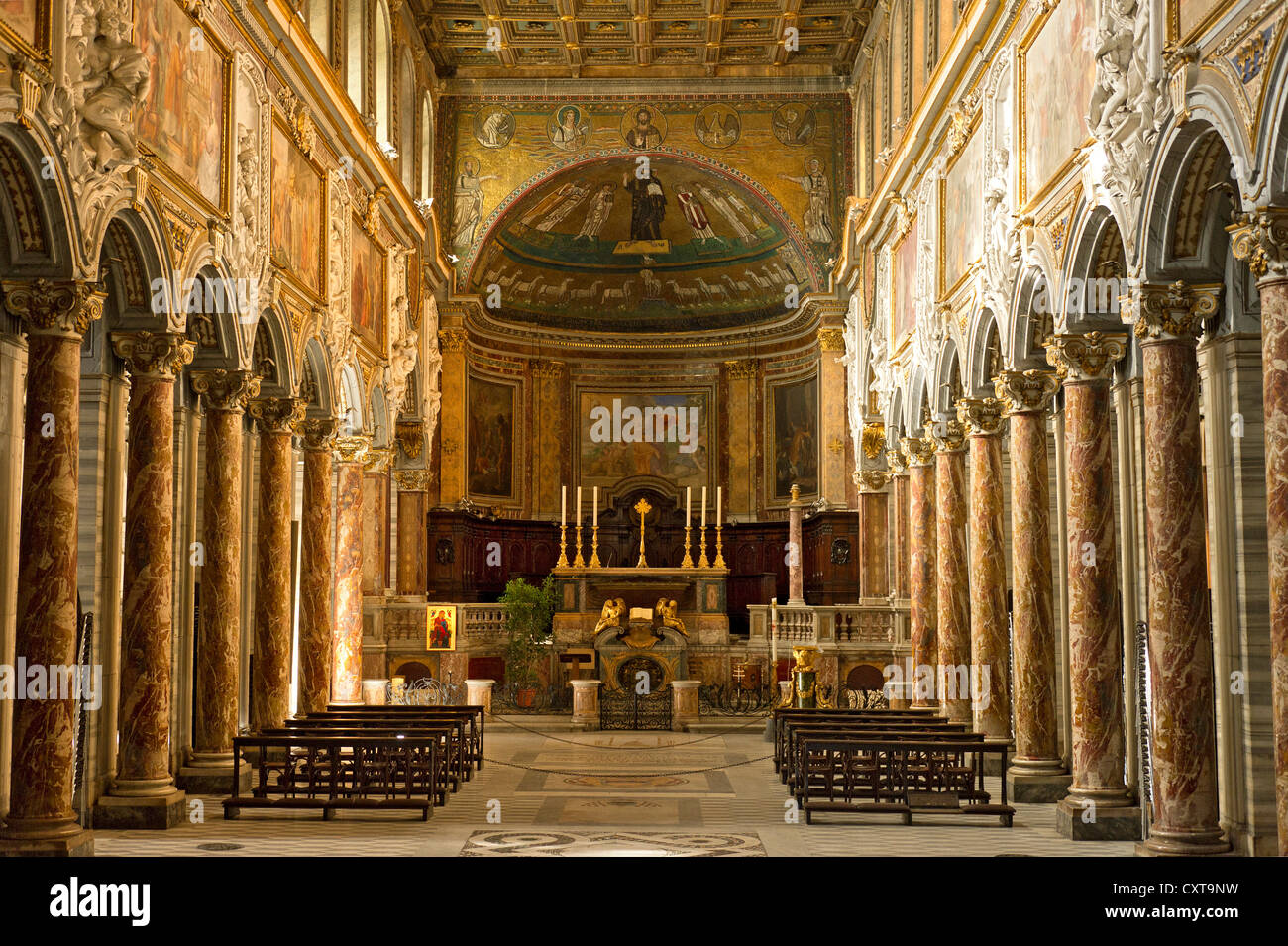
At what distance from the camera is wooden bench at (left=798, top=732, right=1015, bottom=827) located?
1645 centimetres

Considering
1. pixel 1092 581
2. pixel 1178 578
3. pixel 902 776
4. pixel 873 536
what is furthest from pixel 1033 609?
pixel 873 536

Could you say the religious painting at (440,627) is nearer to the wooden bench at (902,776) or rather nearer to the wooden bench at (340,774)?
the wooden bench at (340,774)

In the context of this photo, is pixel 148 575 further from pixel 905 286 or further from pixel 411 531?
pixel 411 531

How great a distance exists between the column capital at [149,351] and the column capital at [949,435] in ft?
41.6

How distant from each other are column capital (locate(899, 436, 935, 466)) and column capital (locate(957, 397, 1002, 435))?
15.6ft

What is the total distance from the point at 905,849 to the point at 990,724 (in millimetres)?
7034

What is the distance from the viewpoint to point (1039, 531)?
60.5ft

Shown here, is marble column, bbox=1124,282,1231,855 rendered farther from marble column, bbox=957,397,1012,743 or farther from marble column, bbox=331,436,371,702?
marble column, bbox=331,436,371,702

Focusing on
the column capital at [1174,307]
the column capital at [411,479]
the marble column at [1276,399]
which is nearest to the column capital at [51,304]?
the column capital at [1174,307]

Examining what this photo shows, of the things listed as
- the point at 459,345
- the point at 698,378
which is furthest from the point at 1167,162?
the point at 698,378

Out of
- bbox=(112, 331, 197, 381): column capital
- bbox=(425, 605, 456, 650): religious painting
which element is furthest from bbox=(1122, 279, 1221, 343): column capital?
bbox=(425, 605, 456, 650): religious painting

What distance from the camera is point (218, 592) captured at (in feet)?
62.1

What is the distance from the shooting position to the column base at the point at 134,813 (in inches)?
623
